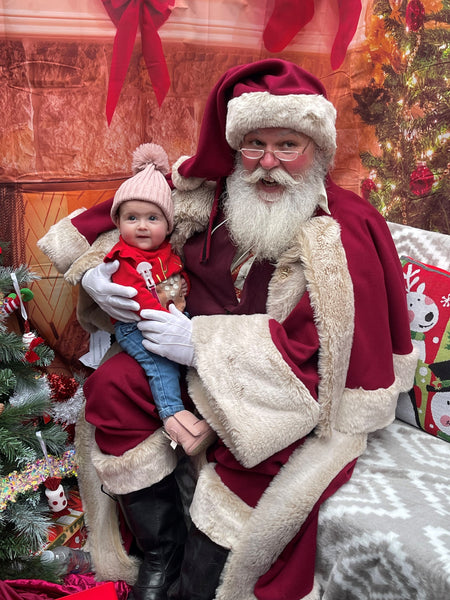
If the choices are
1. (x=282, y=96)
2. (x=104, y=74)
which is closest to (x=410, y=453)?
(x=282, y=96)

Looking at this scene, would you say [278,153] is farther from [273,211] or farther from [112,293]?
[112,293]

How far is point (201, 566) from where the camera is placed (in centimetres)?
147

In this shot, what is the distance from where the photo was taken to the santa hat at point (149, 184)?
1.66 meters

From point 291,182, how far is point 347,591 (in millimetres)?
1153

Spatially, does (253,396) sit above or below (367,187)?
below

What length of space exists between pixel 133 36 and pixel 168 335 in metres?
1.27

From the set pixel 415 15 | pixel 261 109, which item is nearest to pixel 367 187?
pixel 415 15

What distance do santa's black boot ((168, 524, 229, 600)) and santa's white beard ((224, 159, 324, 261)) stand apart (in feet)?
2.81

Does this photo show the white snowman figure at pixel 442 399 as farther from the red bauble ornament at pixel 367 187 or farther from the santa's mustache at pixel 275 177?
the red bauble ornament at pixel 367 187

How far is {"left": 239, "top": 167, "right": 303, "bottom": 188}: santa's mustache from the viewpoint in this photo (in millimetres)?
1598

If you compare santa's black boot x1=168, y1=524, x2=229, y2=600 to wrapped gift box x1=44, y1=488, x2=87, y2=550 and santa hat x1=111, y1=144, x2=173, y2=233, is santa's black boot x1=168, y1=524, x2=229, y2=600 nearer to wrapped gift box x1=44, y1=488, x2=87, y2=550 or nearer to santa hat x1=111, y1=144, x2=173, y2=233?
wrapped gift box x1=44, y1=488, x2=87, y2=550

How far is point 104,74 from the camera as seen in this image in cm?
208

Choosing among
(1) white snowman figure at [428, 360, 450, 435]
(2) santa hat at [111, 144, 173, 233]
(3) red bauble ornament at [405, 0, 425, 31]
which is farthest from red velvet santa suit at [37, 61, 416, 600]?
(3) red bauble ornament at [405, 0, 425, 31]

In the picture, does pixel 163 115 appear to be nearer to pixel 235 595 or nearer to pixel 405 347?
pixel 405 347
